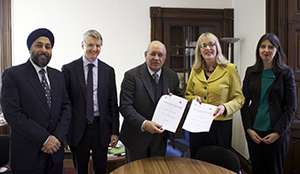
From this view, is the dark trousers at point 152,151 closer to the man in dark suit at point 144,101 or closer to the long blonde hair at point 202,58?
the man in dark suit at point 144,101

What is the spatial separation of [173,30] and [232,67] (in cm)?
232

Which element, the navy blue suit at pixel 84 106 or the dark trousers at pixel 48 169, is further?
the navy blue suit at pixel 84 106

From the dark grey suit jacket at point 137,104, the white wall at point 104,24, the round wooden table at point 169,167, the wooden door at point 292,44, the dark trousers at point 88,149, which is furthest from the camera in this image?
the white wall at point 104,24

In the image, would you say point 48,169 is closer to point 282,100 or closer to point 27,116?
point 27,116

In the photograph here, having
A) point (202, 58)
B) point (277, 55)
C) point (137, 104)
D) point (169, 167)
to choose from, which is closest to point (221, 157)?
point (169, 167)

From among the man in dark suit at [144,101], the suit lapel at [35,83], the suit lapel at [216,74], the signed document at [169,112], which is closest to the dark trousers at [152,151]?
the man in dark suit at [144,101]

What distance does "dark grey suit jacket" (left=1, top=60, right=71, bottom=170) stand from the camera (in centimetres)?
157

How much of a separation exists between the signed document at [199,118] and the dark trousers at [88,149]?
83 centimetres

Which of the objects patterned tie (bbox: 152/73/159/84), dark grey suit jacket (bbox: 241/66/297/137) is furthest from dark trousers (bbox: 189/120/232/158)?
patterned tie (bbox: 152/73/159/84)

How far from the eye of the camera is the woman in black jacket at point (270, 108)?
6.48ft

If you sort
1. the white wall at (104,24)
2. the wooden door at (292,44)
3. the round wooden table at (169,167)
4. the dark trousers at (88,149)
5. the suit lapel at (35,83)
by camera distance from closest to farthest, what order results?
the round wooden table at (169,167) < the suit lapel at (35,83) < the dark trousers at (88,149) < the wooden door at (292,44) < the white wall at (104,24)

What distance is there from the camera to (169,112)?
1.68 metres

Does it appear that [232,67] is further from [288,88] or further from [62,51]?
[62,51]

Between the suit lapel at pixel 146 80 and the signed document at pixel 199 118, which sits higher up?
the suit lapel at pixel 146 80
